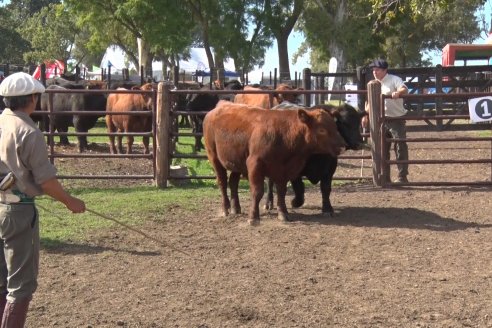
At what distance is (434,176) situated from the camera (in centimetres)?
1222

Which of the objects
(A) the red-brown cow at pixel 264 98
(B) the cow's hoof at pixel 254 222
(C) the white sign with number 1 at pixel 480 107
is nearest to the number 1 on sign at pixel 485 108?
(C) the white sign with number 1 at pixel 480 107

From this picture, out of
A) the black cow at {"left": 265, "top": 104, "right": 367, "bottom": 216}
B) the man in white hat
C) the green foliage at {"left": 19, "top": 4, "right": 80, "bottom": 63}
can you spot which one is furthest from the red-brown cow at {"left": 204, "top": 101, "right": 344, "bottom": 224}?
the green foliage at {"left": 19, "top": 4, "right": 80, "bottom": 63}

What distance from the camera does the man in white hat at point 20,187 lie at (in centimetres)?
435

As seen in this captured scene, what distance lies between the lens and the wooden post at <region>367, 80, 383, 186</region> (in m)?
10.9

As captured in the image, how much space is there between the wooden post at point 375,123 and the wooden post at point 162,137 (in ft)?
9.80

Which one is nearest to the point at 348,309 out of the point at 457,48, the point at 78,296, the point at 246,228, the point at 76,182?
the point at 78,296

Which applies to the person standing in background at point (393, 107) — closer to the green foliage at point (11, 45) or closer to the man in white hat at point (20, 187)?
the man in white hat at point (20, 187)

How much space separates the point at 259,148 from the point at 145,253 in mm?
1941

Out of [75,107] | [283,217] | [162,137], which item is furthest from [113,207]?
[75,107]

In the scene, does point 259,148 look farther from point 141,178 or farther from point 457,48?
point 457,48

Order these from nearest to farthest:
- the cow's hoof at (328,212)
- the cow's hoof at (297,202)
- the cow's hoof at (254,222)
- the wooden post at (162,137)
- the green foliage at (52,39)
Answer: the cow's hoof at (254,222)
the cow's hoof at (328,212)
the cow's hoof at (297,202)
the wooden post at (162,137)
the green foliage at (52,39)

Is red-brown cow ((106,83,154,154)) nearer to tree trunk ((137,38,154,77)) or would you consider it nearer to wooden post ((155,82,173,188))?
wooden post ((155,82,173,188))

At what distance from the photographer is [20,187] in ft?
14.4

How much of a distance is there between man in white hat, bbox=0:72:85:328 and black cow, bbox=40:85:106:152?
10.9 meters
